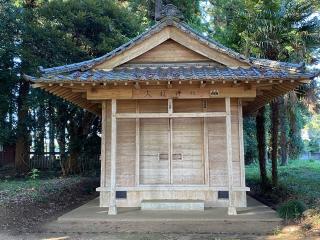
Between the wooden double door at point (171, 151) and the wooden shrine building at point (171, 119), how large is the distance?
0.03m

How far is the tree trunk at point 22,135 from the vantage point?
19.2m

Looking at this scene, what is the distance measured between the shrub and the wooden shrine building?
4.09 ft

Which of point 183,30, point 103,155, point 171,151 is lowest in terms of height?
point 103,155

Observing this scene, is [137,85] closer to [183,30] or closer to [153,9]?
[183,30]

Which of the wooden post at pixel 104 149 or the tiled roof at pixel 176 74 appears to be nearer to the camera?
the tiled roof at pixel 176 74

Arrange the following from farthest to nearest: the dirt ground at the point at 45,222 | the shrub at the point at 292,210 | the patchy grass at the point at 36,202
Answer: the patchy grass at the point at 36,202 → the shrub at the point at 292,210 → the dirt ground at the point at 45,222

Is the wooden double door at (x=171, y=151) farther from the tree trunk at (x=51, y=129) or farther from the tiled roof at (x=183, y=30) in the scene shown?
the tree trunk at (x=51, y=129)

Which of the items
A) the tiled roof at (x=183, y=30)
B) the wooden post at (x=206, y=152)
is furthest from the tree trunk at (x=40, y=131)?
the wooden post at (x=206, y=152)

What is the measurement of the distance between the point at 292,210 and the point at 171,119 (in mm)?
4058

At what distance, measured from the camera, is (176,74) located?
9.13m

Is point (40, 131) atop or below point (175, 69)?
below

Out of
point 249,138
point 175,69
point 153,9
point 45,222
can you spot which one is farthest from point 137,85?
point 249,138

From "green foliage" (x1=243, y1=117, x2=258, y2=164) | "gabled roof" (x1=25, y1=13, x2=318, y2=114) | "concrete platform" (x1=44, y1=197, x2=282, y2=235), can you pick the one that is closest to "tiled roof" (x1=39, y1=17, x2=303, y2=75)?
"gabled roof" (x1=25, y1=13, x2=318, y2=114)

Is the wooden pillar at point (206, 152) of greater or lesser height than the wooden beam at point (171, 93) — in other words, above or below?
below
